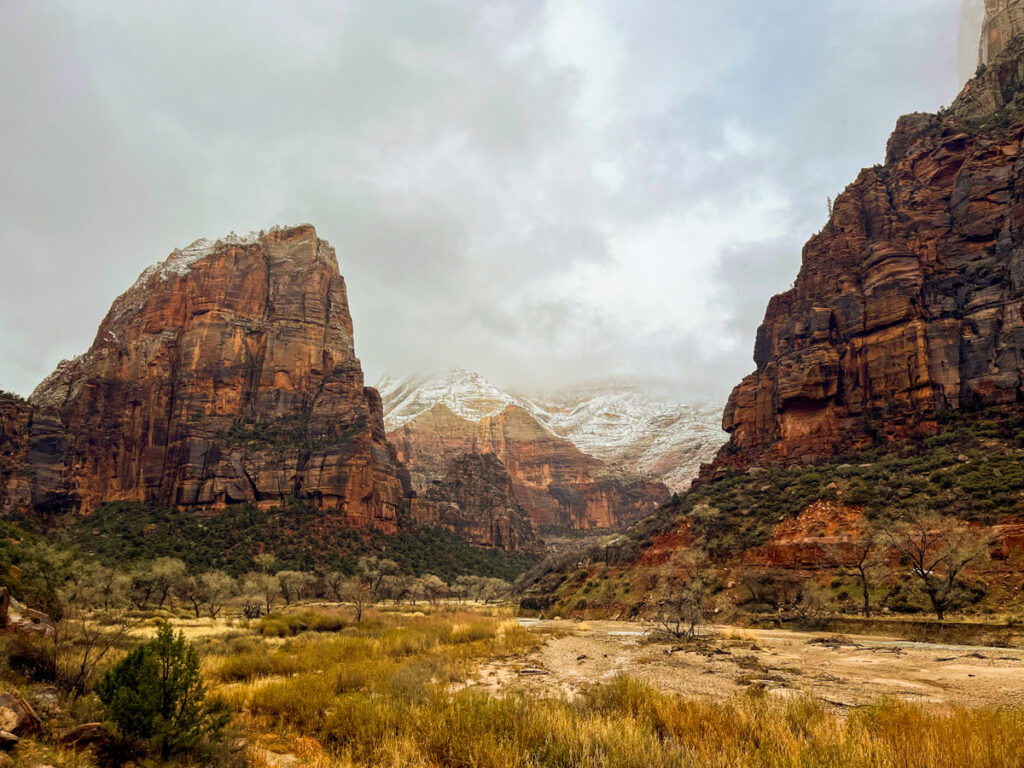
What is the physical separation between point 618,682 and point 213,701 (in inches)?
293

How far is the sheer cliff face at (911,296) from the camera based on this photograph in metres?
45.2

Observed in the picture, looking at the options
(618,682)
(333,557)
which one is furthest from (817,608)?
(333,557)

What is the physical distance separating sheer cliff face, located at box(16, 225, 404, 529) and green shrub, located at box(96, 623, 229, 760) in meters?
83.0

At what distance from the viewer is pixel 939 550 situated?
1123 inches

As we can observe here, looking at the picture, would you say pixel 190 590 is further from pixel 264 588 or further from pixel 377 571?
pixel 377 571

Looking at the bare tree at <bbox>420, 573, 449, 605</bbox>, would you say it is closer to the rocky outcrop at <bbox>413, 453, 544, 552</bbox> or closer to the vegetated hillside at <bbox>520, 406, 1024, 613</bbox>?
the vegetated hillside at <bbox>520, 406, 1024, 613</bbox>

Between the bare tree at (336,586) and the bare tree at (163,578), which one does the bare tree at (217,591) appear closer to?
the bare tree at (163,578)

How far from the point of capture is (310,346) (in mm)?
105562

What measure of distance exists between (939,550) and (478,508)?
118907 mm

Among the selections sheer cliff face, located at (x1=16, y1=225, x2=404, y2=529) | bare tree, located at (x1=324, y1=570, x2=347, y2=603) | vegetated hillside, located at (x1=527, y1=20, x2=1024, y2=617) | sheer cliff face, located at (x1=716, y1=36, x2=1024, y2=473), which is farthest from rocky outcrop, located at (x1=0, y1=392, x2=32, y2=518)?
sheer cliff face, located at (x1=716, y1=36, x2=1024, y2=473)

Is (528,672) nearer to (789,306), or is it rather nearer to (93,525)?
(789,306)

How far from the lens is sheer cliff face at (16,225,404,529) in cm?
8612

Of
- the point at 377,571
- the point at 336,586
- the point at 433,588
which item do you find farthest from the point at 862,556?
the point at 377,571

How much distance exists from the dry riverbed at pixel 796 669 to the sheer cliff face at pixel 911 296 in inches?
1373
